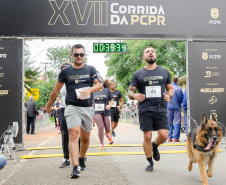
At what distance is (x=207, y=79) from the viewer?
35.6 feet

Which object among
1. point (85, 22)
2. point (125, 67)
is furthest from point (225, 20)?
point (125, 67)

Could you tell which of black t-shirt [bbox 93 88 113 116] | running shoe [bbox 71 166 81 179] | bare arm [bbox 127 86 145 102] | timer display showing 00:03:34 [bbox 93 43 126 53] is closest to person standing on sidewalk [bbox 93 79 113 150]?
black t-shirt [bbox 93 88 113 116]

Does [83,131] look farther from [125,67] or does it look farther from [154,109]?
[125,67]

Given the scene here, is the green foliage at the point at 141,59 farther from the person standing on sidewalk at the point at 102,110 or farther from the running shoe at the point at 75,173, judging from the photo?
the running shoe at the point at 75,173

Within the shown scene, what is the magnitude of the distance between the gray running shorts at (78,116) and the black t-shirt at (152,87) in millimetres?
961

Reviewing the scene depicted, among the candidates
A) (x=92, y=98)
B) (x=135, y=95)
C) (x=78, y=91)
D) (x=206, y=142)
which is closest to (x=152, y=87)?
(x=135, y=95)

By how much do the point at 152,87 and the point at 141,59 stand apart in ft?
110

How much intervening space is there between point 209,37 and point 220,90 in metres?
1.75

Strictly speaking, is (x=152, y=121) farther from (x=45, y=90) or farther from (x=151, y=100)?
(x=45, y=90)

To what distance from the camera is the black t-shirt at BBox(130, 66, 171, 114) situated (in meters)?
6.01

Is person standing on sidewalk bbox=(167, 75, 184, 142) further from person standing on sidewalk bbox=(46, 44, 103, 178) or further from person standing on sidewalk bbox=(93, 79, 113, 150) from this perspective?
person standing on sidewalk bbox=(46, 44, 103, 178)

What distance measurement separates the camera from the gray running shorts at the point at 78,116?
5.69 metres

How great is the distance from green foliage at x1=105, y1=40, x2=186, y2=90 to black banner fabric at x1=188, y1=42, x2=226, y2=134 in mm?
20159

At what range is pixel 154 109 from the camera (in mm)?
5988
